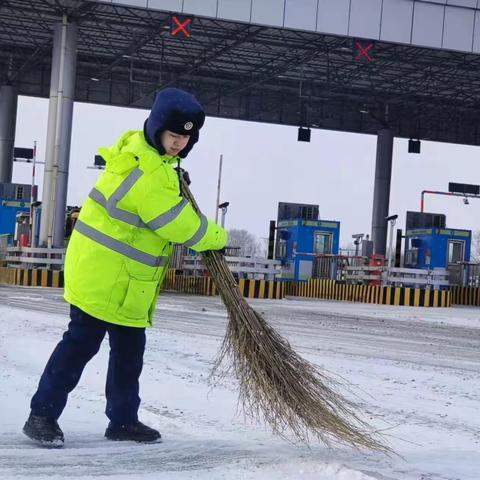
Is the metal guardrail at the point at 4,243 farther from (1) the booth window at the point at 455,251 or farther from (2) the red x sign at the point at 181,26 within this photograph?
(1) the booth window at the point at 455,251

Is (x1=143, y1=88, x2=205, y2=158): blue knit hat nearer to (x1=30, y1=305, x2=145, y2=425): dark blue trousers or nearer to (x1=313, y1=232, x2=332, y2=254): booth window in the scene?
(x1=30, y1=305, x2=145, y2=425): dark blue trousers

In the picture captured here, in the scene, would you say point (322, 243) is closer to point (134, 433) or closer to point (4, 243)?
point (4, 243)

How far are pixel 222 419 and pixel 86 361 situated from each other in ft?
2.69

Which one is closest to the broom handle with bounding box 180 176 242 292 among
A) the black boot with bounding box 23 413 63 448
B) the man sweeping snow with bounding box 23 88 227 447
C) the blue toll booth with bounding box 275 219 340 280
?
the man sweeping snow with bounding box 23 88 227 447

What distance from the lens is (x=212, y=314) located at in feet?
41.6

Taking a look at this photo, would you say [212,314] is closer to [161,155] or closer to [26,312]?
[26,312]

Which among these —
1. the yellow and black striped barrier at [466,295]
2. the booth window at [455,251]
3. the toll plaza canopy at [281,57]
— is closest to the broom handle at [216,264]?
the toll plaza canopy at [281,57]

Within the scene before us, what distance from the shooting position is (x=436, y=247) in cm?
2984

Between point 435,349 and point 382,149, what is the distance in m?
31.9

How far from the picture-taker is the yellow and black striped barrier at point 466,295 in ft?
94.6

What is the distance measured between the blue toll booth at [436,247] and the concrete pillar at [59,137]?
11.9 m

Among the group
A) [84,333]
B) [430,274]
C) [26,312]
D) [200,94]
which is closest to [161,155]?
[84,333]

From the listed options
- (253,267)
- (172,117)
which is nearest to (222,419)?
(172,117)

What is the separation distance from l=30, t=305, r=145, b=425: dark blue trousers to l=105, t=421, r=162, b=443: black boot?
0.03 metres
